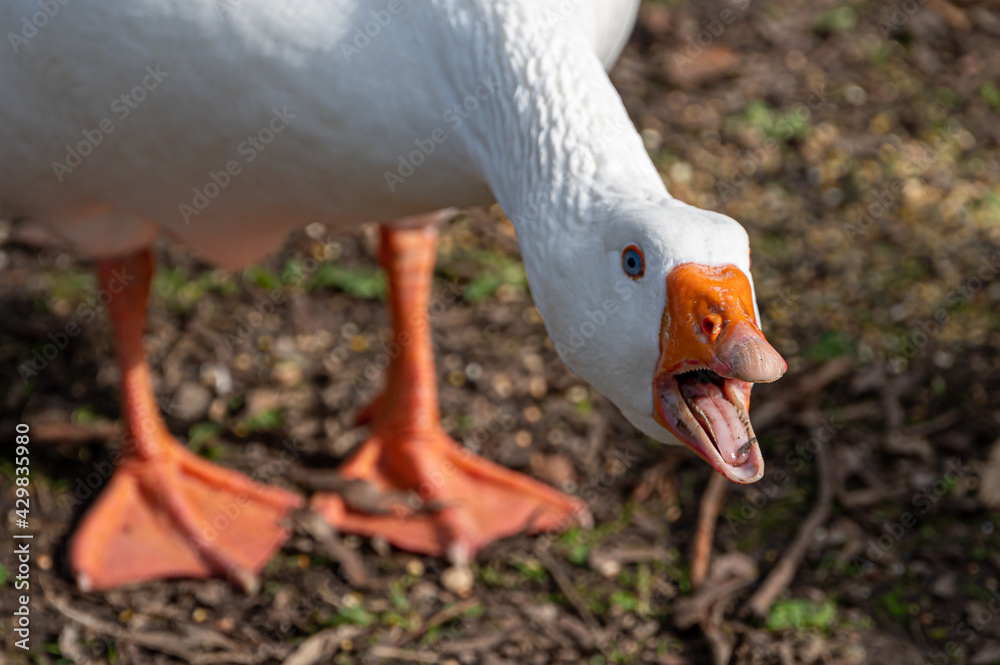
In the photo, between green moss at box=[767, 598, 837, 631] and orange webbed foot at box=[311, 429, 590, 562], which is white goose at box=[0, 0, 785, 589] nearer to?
orange webbed foot at box=[311, 429, 590, 562]

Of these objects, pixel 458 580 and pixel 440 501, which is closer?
pixel 458 580

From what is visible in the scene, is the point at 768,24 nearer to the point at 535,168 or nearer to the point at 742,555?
the point at 742,555

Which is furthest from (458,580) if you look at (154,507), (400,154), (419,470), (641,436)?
(400,154)

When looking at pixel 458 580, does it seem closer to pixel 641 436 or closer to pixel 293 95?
pixel 641 436

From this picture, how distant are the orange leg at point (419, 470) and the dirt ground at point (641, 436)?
0.29 ft

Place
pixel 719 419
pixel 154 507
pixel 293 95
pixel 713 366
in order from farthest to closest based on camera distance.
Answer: pixel 154 507, pixel 293 95, pixel 719 419, pixel 713 366

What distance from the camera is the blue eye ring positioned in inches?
68.2

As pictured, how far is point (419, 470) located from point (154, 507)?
2.65 ft

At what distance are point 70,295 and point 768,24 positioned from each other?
3.34 metres

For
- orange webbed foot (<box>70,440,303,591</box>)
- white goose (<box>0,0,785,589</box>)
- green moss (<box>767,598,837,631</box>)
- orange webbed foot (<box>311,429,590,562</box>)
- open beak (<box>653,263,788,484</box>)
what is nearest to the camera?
open beak (<box>653,263,788,484</box>)

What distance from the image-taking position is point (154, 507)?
3.20 metres

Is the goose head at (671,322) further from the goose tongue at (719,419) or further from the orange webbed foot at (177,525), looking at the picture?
the orange webbed foot at (177,525)

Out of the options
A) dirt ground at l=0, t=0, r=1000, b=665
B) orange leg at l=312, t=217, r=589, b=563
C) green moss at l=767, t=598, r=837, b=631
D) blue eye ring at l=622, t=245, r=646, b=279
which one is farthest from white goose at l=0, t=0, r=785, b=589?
green moss at l=767, t=598, r=837, b=631

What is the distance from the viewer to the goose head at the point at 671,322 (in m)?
1.64
